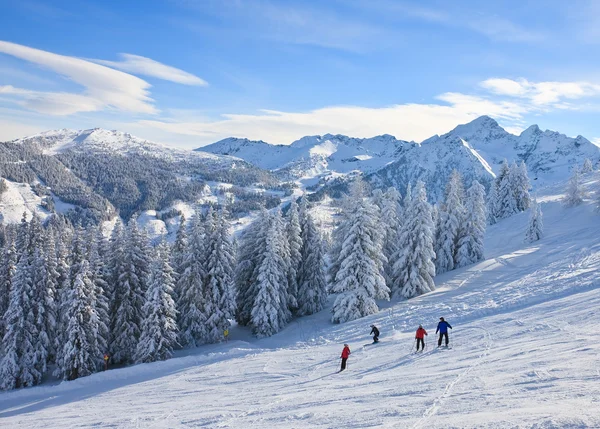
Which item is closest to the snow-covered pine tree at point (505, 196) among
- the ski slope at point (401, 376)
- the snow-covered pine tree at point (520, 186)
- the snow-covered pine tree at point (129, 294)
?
the snow-covered pine tree at point (520, 186)

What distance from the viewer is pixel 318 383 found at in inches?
728

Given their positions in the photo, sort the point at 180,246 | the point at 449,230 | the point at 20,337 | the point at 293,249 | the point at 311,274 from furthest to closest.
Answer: the point at 449,230 < the point at 180,246 < the point at 311,274 < the point at 293,249 < the point at 20,337

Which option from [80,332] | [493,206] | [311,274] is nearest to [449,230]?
[311,274]

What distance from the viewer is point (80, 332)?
33094 millimetres

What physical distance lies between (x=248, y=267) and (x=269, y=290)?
15.2 feet

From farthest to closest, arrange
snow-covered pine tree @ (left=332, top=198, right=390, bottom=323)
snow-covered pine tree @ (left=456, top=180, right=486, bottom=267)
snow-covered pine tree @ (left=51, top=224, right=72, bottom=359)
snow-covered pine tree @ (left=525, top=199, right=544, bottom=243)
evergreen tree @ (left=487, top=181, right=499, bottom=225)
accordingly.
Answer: evergreen tree @ (left=487, top=181, right=499, bottom=225), snow-covered pine tree @ (left=525, top=199, right=544, bottom=243), snow-covered pine tree @ (left=456, top=180, right=486, bottom=267), snow-covered pine tree @ (left=332, top=198, right=390, bottom=323), snow-covered pine tree @ (left=51, top=224, right=72, bottom=359)

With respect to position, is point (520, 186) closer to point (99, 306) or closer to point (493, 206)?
point (493, 206)

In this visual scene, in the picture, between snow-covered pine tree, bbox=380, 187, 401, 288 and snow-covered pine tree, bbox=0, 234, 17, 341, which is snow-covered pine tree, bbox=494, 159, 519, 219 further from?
snow-covered pine tree, bbox=0, 234, 17, 341

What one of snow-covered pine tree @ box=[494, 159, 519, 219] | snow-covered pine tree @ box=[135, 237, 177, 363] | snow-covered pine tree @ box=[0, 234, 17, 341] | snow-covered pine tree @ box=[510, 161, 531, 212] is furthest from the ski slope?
snow-covered pine tree @ box=[510, 161, 531, 212]

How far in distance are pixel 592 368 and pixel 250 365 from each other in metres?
16.9

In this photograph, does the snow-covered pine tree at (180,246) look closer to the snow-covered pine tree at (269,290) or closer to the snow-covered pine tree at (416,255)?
the snow-covered pine tree at (269,290)

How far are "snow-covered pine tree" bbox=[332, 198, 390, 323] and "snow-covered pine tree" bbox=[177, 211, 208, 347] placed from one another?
478 inches

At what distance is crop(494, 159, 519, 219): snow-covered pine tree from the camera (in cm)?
7731

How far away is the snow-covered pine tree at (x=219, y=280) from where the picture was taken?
37.8 metres
